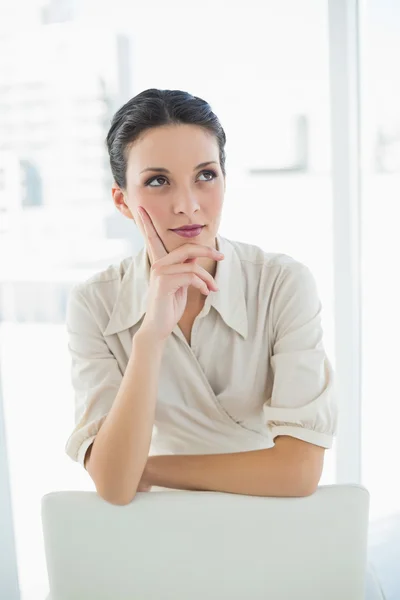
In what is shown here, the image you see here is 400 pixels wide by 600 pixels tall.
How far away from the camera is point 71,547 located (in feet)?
3.36

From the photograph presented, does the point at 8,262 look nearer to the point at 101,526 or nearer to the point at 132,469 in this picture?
the point at 132,469

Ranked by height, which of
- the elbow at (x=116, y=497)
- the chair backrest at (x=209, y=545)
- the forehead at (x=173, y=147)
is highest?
the forehead at (x=173, y=147)

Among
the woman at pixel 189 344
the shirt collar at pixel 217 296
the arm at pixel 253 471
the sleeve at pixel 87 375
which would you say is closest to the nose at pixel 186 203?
the woman at pixel 189 344

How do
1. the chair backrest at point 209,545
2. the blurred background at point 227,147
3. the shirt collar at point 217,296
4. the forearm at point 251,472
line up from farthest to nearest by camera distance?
the blurred background at point 227,147 → the shirt collar at point 217,296 → the forearm at point 251,472 → the chair backrest at point 209,545

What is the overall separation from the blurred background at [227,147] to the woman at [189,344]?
0.44m

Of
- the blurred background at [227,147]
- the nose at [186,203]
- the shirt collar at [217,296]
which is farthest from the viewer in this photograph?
the blurred background at [227,147]

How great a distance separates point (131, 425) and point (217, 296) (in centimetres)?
34

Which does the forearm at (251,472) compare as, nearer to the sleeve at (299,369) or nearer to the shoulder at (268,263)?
the sleeve at (299,369)

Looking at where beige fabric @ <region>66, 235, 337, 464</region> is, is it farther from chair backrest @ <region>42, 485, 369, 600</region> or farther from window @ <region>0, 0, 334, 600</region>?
window @ <region>0, 0, 334, 600</region>

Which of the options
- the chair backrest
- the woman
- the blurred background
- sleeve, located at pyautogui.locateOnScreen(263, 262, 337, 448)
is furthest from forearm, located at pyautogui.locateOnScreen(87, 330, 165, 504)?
the blurred background

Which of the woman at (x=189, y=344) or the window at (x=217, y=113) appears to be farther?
the window at (x=217, y=113)

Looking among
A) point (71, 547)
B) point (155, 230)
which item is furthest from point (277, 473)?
point (155, 230)

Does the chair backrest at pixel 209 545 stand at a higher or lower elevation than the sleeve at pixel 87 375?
lower

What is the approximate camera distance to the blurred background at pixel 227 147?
1766 mm
